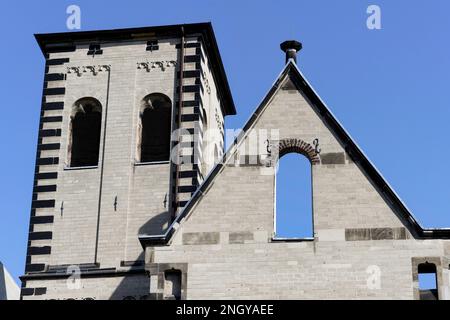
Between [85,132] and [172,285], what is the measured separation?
1245 centimetres

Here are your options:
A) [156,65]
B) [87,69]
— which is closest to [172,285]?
[156,65]

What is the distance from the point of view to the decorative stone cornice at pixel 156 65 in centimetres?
3750

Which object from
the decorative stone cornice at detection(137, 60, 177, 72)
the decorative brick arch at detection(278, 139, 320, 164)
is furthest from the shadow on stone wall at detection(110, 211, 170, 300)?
the decorative brick arch at detection(278, 139, 320, 164)

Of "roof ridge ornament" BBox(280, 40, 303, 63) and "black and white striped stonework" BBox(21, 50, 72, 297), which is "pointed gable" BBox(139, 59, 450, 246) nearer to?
"roof ridge ornament" BBox(280, 40, 303, 63)

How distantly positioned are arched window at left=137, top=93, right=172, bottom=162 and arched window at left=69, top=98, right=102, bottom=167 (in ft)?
4.97

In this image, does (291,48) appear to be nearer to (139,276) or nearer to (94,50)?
(139,276)

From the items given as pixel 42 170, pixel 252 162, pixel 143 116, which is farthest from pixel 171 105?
pixel 252 162

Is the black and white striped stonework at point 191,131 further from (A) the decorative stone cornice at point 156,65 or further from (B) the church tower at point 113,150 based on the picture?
(A) the decorative stone cornice at point 156,65

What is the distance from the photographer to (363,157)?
86.4 feet

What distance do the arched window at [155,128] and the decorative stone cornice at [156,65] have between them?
3.56 feet

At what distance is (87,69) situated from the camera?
3788cm

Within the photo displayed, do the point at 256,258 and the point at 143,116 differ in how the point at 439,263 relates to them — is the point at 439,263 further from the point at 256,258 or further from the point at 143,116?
the point at 143,116

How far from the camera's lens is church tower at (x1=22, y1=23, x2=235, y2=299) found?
33938 millimetres

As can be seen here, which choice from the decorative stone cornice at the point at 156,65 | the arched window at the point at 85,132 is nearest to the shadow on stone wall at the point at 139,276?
the arched window at the point at 85,132
